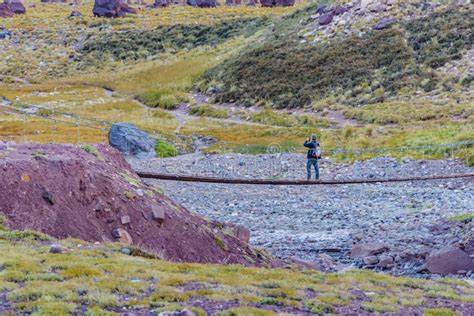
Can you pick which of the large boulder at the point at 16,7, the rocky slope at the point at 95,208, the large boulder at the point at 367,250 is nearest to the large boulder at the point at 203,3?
the large boulder at the point at 16,7

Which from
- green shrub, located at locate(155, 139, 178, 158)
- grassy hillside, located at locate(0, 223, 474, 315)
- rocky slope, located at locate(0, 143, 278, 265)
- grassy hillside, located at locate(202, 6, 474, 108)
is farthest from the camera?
grassy hillside, located at locate(202, 6, 474, 108)

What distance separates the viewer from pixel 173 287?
10641mm

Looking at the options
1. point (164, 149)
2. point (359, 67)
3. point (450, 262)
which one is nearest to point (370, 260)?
point (450, 262)

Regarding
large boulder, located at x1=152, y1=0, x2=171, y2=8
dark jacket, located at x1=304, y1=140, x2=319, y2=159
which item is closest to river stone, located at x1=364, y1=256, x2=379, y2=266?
dark jacket, located at x1=304, y1=140, x2=319, y2=159

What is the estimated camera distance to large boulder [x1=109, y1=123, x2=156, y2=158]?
4372cm

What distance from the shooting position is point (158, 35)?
110562 millimetres

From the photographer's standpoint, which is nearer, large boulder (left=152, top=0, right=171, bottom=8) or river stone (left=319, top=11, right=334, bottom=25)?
river stone (left=319, top=11, right=334, bottom=25)

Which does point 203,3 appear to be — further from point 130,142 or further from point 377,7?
point 130,142

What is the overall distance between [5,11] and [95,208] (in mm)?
139304

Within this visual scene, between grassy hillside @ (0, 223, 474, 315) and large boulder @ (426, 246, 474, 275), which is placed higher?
grassy hillside @ (0, 223, 474, 315)

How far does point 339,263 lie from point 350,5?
209 ft

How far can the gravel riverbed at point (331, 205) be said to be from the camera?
2075cm

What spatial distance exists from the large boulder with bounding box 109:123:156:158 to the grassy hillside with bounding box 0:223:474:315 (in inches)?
1193

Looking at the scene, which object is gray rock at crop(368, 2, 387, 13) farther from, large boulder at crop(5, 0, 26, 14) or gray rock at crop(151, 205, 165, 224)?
large boulder at crop(5, 0, 26, 14)
